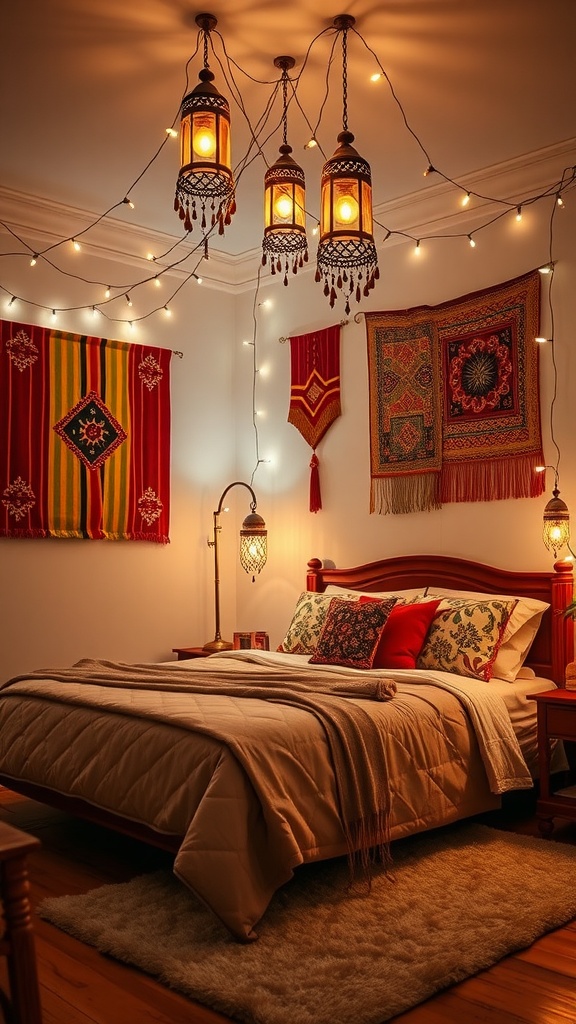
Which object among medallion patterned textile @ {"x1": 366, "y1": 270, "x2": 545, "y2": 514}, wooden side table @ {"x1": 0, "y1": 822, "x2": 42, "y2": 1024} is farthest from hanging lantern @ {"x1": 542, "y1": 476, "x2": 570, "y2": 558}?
wooden side table @ {"x1": 0, "y1": 822, "x2": 42, "y2": 1024}

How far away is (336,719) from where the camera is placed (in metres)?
3.05

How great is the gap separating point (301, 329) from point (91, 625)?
2.19m

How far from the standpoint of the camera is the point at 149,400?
5523mm

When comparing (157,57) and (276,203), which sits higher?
(157,57)

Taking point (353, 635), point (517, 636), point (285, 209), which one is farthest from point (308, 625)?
point (285, 209)

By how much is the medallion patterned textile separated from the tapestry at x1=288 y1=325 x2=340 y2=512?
311 millimetres

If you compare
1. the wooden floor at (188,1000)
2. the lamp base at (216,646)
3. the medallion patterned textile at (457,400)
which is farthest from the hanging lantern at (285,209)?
the lamp base at (216,646)

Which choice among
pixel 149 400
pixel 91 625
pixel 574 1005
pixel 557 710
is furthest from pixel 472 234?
pixel 574 1005

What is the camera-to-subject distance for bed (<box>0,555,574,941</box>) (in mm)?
2693

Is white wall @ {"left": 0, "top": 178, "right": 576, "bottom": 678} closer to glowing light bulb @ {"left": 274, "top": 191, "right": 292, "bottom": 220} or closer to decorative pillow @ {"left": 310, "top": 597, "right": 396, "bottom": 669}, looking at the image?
decorative pillow @ {"left": 310, "top": 597, "right": 396, "bottom": 669}

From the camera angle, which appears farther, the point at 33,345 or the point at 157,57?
the point at 33,345

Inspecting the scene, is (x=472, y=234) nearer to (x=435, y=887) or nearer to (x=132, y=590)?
(x=132, y=590)

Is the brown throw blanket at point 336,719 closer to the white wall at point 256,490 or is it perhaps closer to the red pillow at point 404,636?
the red pillow at point 404,636

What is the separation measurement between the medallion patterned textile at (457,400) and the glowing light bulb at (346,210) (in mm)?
1506
